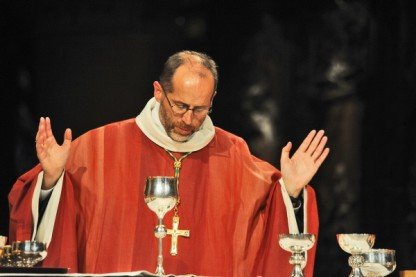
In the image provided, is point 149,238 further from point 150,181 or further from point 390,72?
point 390,72

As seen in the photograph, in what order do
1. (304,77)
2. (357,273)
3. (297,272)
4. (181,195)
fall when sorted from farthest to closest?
(304,77)
(181,195)
(357,273)
(297,272)

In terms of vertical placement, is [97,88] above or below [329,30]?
below

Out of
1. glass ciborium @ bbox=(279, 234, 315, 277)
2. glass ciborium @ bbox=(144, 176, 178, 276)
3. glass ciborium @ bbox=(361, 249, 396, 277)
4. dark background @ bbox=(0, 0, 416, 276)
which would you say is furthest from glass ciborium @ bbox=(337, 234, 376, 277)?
dark background @ bbox=(0, 0, 416, 276)

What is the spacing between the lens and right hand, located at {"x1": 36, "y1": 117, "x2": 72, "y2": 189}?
5711mm

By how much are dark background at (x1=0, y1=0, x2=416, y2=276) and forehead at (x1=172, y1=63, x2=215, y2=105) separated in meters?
1.48

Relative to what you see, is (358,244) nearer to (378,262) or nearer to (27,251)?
(378,262)

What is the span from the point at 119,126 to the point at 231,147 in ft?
2.73

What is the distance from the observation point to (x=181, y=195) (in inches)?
256

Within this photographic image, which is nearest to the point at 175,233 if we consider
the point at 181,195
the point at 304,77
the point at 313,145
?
the point at 181,195

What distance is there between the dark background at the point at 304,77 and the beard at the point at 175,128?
1299mm

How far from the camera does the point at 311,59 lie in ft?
26.2

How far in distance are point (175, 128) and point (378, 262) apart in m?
1.73

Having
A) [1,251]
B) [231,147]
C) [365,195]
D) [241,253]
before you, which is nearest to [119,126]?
[231,147]

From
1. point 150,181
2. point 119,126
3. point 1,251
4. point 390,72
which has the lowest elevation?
point 1,251
